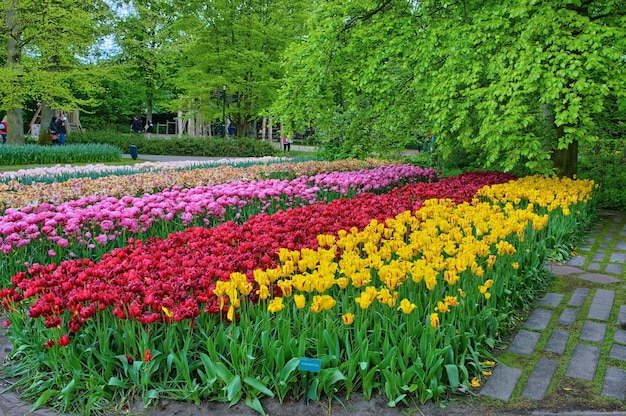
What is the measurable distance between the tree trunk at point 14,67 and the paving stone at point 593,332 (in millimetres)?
20927

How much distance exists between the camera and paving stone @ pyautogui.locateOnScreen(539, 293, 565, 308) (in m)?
4.41

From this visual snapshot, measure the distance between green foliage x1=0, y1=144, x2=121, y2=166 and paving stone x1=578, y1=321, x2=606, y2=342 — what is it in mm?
16217

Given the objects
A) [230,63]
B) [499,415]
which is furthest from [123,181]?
[230,63]

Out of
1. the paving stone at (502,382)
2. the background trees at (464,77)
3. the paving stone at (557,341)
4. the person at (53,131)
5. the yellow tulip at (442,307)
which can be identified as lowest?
the paving stone at (502,382)

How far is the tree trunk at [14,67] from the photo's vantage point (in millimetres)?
20031

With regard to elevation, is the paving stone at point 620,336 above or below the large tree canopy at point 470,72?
below

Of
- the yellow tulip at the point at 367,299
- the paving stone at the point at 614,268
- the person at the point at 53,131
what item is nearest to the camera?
the yellow tulip at the point at 367,299

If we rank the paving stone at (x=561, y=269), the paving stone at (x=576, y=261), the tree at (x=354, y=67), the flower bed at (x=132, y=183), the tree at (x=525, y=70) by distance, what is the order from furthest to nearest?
the tree at (x=354, y=67) < the tree at (x=525, y=70) < the flower bed at (x=132, y=183) < the paving stone at (x=576, y=261) < the paving stone at (x=561, y=269)

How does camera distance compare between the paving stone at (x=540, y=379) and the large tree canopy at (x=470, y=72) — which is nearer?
the paving stone at (x=540, y=379)

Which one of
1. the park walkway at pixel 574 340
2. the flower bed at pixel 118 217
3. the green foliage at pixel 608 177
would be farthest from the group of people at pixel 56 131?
the park walkway at pixel 574 340

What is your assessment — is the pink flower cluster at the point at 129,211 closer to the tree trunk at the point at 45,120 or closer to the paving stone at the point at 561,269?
the paving stone at the point at 561,269

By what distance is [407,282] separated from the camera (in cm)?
352

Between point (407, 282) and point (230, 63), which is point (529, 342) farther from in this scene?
point (230, 63)

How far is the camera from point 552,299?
14.9ft
